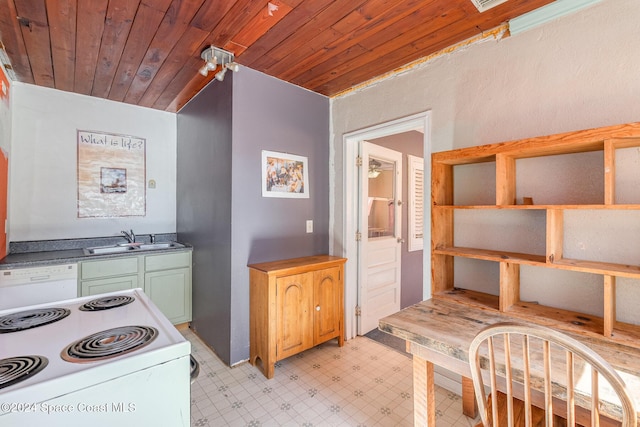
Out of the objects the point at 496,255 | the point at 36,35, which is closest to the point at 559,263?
the point at 496,255

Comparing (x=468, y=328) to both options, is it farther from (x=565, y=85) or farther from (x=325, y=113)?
(x=325, y=113)

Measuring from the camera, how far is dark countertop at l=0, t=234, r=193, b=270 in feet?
7.21

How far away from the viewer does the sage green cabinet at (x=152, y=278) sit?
246 cm

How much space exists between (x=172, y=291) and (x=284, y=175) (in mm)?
1619

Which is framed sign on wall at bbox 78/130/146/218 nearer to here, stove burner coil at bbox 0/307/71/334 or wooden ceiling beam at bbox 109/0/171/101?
wooden ceiling beam at bbox 109/0/171/101

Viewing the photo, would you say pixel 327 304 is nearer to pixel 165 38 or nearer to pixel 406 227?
pixel 406 227

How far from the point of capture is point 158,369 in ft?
2.86

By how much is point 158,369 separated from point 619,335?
1823 mm

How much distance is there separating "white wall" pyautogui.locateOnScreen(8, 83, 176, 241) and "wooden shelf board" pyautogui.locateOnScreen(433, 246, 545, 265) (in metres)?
3.12

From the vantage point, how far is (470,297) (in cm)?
179

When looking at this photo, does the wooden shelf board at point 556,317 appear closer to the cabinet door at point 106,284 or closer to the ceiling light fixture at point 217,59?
the ceiling light fixture at point 217,59

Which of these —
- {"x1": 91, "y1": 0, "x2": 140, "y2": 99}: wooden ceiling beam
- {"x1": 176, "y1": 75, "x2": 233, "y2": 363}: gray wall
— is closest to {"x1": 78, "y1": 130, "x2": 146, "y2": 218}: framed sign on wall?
{"x1": 176, "y1": 75, "x2": 233, "y2": 363}: gray wall

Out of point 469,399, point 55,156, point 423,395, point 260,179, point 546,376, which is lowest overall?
point 469,399

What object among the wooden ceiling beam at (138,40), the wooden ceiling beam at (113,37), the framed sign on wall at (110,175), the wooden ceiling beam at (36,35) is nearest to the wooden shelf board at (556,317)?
the wooden ceiling beam at (138,40)
